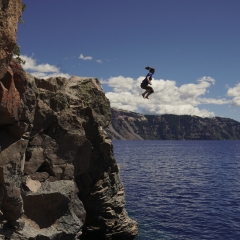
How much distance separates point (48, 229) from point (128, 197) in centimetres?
2899

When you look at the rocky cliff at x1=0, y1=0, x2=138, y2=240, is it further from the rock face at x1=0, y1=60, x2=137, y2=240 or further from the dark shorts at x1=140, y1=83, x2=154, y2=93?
the dark shorts at x1=140, y1=83, x2=154, y2=93

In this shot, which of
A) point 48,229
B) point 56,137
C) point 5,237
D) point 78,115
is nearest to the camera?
point 5,237

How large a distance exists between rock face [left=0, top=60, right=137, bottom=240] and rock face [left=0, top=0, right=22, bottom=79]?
84.1 inches

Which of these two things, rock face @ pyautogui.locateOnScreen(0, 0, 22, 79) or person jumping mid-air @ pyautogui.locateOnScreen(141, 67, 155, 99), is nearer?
rock face @ pyautogui.locateOnScreen(0, 0, 22, 79)

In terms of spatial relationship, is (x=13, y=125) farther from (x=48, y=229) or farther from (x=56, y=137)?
(x=48, y=229)

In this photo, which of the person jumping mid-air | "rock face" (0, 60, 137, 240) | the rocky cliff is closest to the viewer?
the rocky cliff

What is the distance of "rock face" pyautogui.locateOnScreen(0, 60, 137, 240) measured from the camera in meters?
18.6

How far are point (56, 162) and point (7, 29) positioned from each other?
12.6 meters

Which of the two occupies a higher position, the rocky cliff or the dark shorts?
the dark shorts

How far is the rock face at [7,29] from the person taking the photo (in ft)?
49.6

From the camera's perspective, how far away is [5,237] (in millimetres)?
17969

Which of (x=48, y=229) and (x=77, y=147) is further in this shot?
(x=77, y=147)

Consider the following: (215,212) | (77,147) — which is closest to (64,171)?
(77,147)

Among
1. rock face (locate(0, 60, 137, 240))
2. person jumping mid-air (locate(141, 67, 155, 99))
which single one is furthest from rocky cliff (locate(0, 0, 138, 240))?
person jumping mid-air (locate(141, 67, 155, 99))
